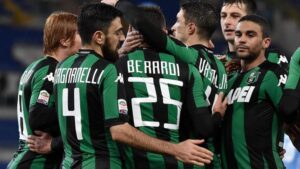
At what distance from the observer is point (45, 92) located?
6039 millimetres

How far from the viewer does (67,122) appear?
5.46 m

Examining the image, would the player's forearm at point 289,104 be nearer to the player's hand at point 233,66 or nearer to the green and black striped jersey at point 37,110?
the player's hand at point 233,66

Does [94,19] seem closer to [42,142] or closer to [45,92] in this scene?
[45,92]

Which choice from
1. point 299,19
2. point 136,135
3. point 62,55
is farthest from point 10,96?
point 136,135

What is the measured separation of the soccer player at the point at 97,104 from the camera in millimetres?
5273

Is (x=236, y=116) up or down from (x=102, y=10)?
down

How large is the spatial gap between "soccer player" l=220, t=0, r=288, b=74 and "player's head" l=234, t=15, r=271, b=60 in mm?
326

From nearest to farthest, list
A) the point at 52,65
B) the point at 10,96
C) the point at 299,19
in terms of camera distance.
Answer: the point at 52,65
the point at 10,96
the point at 299,19

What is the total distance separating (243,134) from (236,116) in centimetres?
14

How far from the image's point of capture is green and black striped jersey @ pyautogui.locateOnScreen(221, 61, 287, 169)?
5.97m

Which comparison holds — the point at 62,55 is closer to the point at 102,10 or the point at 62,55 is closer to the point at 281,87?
the point at 102,10

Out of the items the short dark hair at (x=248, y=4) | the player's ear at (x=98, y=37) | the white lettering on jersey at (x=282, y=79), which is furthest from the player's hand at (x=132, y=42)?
the short dark hair at (x=248, y=4)

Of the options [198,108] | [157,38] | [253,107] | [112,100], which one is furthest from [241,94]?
[112,100]

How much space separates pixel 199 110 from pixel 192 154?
465mm
